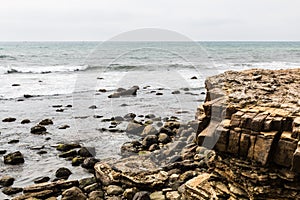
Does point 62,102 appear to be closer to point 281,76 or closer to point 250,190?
point 281,76

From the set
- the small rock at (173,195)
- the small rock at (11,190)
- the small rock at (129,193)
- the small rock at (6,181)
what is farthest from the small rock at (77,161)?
the small rock at (173,195)

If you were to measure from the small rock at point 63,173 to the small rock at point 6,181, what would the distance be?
1551mm

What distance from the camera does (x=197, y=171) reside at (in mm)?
11109

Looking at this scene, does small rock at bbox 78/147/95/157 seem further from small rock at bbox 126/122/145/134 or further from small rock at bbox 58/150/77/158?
small rock at bbox 126/122/145/134

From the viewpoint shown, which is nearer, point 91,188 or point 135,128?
point 91,188

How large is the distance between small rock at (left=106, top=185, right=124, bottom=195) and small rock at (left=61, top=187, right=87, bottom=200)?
82cm

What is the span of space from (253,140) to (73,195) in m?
5.78

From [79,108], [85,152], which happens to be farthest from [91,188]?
[79,108]

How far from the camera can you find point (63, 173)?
11.7 metres

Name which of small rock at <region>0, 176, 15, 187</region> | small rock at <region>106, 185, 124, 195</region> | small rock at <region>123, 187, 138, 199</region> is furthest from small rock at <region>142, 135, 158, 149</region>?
small rock at <region>0, 176, 15, 187</region>

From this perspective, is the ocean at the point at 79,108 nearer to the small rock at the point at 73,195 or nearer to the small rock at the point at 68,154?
the small rock at the point at 68,154

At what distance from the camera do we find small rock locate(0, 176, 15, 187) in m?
11.0

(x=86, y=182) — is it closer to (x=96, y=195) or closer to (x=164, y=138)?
(x=96, y=195)

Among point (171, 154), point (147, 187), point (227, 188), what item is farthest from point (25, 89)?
point (227, 188)
